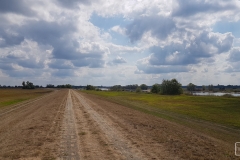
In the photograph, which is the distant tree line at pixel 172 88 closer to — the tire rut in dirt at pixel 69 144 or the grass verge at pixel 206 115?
the grass verge at pixel 206 115

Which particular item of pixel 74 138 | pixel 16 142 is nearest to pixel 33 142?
Answer: pixel 16 142

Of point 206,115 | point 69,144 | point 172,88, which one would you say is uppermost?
point 172,88

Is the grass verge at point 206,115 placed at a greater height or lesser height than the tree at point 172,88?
lesser

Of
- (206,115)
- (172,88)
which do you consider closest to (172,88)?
(172,88)

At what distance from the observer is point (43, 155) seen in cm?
938

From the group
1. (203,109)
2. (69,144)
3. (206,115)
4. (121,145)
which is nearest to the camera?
(121,145)

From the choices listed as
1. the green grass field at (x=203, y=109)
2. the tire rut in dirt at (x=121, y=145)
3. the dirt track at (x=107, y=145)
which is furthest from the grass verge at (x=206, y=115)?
the tire rut in dirt at (x=121, y=145)

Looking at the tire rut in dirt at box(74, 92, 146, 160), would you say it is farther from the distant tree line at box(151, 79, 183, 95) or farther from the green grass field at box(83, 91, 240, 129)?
the distant tree line at box(151, 79, 183, 95)

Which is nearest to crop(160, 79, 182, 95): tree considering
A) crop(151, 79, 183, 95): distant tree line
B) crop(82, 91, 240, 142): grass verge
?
crop(151, 79, 183, 95): distant tree line

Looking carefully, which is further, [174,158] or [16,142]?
[16,142]

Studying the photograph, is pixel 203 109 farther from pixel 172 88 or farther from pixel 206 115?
pixel 172 88

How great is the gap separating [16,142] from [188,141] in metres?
8.18

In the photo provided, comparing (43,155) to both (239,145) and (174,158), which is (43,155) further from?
(239,145)

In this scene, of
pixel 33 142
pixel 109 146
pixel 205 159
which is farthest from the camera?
pixel 33 142
